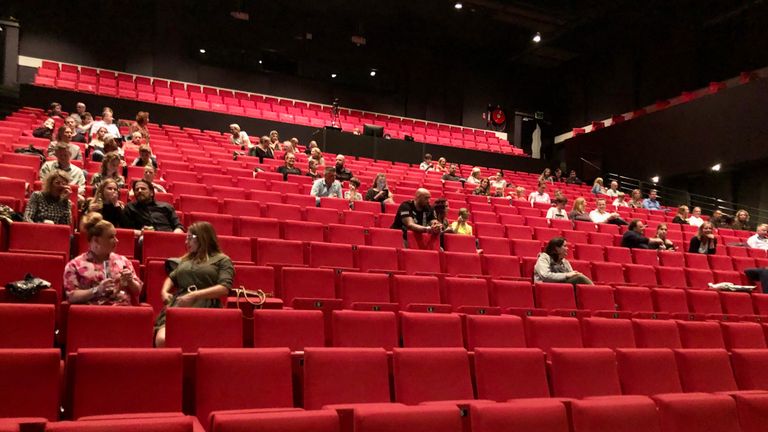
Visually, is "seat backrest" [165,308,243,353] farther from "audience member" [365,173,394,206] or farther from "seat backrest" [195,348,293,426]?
"audience member" [365,173,394,206]

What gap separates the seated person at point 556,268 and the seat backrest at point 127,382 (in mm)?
1826

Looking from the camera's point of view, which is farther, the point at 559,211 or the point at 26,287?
the point at 559,211

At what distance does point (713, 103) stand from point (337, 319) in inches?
262

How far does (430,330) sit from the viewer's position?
179 centimetres

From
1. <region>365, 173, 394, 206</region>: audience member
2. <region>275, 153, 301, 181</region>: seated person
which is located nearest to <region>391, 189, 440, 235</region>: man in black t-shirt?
<region>365, 173, 394, 206</region>: audience member

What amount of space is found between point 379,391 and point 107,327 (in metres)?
0.68

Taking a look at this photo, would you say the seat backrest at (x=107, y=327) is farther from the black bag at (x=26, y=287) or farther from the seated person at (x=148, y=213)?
the seated person at (x=148, y=213)

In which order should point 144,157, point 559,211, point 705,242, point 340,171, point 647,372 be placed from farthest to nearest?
point 559,211 < point 340,171 < point 705,242 < point 144,157 < point 647,372

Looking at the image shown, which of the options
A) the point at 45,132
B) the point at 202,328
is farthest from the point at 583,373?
the point at 45,132

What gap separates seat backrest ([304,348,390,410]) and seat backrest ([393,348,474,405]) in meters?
0.04

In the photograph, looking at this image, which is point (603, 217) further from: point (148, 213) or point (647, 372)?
point (148, 213)

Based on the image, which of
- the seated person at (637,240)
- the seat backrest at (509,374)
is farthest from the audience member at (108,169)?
the seated person at (637,240)

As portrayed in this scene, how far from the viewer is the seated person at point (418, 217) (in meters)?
2.97

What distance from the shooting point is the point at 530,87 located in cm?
1042
